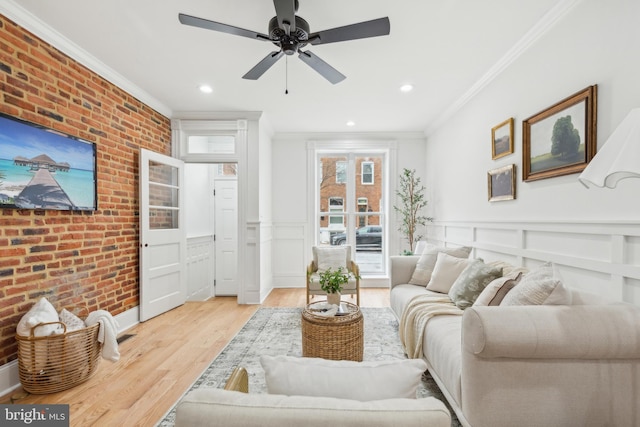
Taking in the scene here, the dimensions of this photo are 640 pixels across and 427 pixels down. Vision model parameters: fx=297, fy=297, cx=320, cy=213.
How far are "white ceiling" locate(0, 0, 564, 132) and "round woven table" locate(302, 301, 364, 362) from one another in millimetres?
2210

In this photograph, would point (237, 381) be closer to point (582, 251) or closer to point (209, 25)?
point (209, 25)

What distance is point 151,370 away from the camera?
7.77 ft

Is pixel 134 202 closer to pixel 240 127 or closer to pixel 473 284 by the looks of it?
pixel 240 127

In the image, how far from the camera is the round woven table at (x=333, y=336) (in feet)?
7.14

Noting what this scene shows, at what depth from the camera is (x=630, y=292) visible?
5.23ft

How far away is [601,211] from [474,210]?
5.23 ft

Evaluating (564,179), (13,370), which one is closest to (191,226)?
(13,370)

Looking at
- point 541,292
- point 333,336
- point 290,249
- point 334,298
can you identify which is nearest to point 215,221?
point 290,249

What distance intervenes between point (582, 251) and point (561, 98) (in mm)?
1052

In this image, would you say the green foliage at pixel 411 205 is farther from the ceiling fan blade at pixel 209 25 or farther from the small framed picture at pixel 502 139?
the ceiling fan blade at pixel 209 25

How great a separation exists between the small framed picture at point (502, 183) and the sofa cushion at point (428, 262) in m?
0.60

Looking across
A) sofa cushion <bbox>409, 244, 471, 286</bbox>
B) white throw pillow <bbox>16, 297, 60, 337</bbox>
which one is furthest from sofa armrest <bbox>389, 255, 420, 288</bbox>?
white throw pillow <bbox>16, 297, 60, 337</bbox>

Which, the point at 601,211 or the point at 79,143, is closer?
the point at 601,211

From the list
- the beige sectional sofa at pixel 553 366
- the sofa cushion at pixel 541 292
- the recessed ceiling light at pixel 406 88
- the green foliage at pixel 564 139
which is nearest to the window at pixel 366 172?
the recessed ceiling light at pixel 406 88
